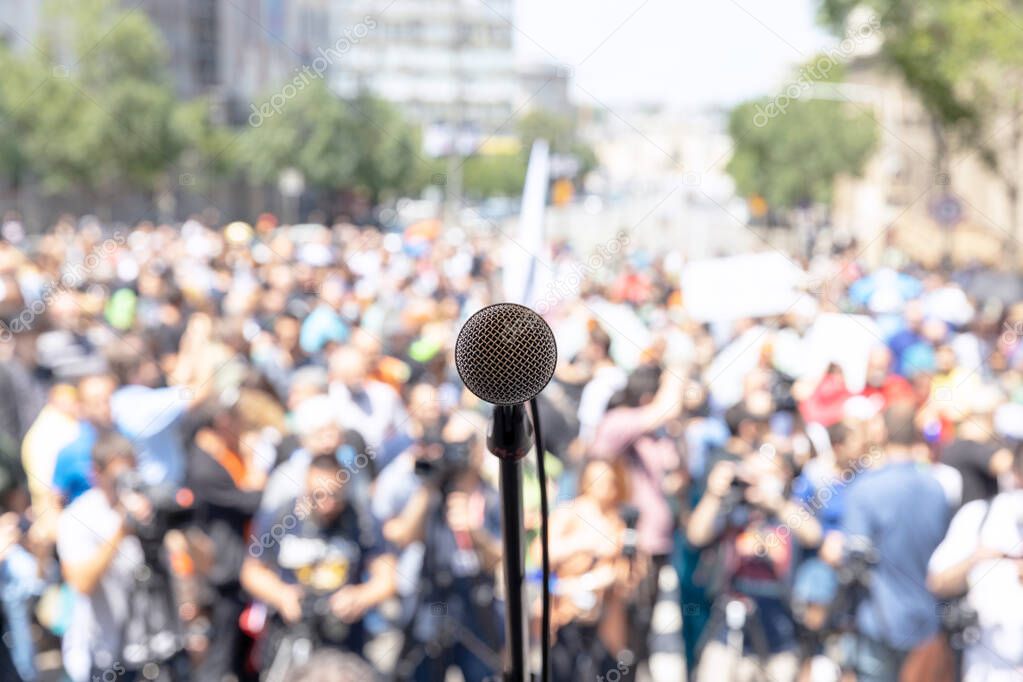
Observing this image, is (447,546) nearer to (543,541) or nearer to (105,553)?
(105,553)

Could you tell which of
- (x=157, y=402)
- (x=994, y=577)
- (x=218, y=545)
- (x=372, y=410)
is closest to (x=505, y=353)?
(x=994, y=577)

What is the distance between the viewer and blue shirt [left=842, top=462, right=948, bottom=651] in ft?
14.8

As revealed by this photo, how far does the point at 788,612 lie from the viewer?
5.14 meters

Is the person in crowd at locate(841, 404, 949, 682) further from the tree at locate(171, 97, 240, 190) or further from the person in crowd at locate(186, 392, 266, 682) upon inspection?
the tree at locate(171, 97, 240, 190)

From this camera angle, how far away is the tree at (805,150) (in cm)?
3556

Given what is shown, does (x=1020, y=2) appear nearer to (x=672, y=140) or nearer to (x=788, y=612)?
(x=788, y=612)

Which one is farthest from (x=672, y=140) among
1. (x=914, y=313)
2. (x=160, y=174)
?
(x=914, y=313)

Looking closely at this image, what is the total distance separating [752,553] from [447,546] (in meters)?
1.24

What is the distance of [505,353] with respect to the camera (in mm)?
1557

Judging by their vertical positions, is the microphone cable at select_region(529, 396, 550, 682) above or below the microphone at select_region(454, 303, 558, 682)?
below

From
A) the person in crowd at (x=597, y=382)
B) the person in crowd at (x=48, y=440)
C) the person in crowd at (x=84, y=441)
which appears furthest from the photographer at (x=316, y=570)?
the person in crowd at (x=597, y=382)

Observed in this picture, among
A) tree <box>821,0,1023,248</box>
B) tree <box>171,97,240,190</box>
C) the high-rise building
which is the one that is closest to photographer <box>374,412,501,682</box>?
tree <box>821,0,1023,248</box>

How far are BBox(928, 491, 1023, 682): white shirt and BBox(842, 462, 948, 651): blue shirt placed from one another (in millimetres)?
72

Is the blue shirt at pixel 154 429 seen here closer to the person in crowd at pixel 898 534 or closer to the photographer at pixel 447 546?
the photographer at pixel 447 546
